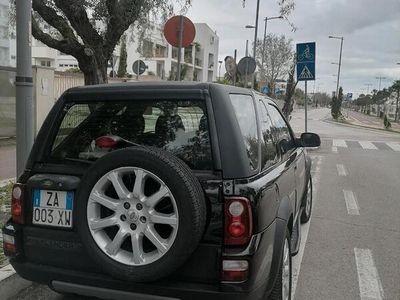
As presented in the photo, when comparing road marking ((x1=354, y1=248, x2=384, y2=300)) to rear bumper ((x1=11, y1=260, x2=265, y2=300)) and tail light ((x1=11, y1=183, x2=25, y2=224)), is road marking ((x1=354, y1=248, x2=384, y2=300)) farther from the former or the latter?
tail light ((x1=11, y1=183, x2=25, y2=224))

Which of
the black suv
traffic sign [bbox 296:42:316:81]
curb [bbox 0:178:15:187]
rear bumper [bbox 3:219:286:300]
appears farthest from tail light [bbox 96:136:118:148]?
traffic sign [bbox 296:42:316:81]

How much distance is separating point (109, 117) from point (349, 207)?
213 inches

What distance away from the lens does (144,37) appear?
11.0 m

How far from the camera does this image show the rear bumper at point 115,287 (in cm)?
270

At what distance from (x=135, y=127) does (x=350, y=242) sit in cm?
352

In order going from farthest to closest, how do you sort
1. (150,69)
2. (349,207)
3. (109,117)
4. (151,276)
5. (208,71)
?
(208,71), (150,69), (349,207), (109,117), (151,276)

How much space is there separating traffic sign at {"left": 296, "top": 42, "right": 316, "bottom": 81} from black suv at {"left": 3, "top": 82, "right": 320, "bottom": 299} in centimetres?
1169

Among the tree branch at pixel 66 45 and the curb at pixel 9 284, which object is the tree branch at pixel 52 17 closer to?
the tree branch at pixel 66 45

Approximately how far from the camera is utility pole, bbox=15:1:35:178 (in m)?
5.13

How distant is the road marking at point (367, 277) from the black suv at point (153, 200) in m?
1.18

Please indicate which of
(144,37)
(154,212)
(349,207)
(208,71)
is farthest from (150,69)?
(154,212)

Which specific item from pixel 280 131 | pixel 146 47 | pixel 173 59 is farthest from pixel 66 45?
pixel 173 59

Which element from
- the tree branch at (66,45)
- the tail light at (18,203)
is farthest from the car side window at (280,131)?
the tree branch at (66,45)

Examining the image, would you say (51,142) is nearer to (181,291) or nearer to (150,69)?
(181,291)
